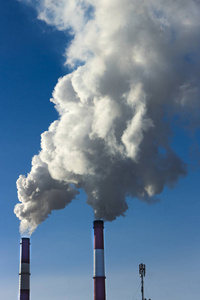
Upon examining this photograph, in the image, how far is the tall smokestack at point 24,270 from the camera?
56.1 meters

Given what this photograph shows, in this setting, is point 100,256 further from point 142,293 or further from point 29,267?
point 29,267

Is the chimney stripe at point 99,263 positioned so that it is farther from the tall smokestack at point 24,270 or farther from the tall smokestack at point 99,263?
the tall smokestack at point 24,270

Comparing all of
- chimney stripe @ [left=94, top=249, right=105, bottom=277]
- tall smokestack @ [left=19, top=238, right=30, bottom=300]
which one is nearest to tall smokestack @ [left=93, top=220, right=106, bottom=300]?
chimney stripe @ [left=94, top=249, right=105, bottom=277]

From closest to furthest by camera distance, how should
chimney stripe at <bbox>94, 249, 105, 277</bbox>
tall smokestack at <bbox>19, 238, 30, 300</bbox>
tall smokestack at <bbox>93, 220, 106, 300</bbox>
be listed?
tall smokestack at <bbox>93, 220, 106, 300</bbox> < chimney stripe at <bbox>94, 249, 105, 277</bbox> < tall smokestack at <bbox>19, 238, 30, 300</bbox>

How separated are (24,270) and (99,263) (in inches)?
488

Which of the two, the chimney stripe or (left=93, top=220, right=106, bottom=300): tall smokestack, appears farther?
the chimney stripe

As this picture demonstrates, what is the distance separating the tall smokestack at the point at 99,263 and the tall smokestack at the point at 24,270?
1199 centimetres

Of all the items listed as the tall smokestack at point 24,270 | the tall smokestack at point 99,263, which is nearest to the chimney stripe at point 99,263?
the tall smokestack at point 99,263

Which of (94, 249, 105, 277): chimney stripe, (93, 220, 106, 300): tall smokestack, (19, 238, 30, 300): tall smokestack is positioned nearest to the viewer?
(93, 220, 106, 300): tall smokestack

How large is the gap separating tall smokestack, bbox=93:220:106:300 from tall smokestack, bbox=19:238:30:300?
11989 mm

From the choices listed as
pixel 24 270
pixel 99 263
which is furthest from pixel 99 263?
pixel 24 270

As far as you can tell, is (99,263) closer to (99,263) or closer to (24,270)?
(99,263)

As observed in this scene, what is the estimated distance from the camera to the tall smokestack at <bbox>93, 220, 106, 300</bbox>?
156 ft

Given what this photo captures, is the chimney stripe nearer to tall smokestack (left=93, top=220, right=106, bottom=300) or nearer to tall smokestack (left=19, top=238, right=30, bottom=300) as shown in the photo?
tall smokestack (left=93, top=220, right=106, bottom=300)
